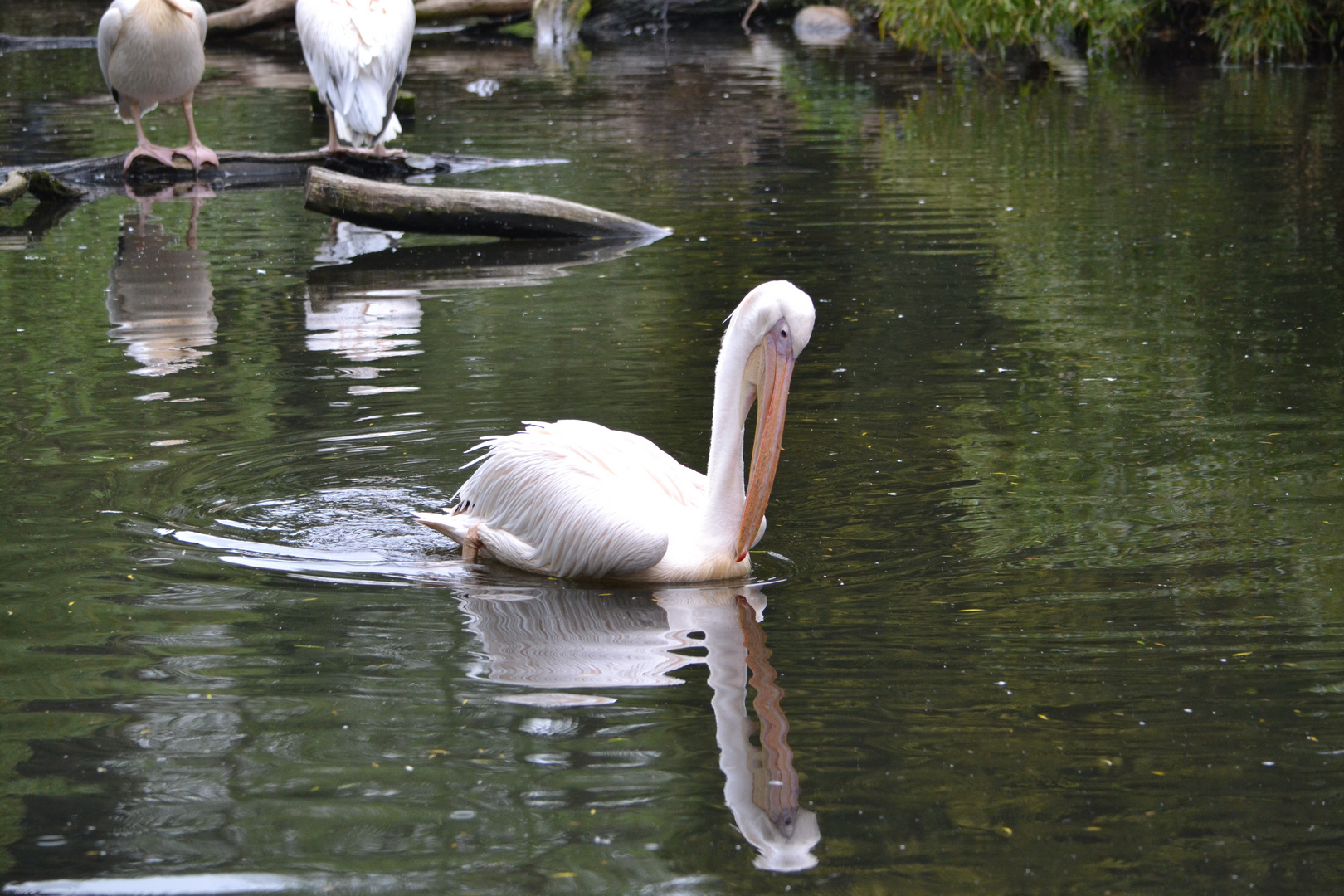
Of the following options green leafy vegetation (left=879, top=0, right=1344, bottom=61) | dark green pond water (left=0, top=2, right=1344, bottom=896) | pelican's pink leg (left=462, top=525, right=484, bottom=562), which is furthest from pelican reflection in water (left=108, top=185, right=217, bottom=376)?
green leafy vegetation (left=879, top=0, right=1344, bottom=61)

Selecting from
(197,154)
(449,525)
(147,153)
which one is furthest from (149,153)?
(449,525)

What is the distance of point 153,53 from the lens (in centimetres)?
1160

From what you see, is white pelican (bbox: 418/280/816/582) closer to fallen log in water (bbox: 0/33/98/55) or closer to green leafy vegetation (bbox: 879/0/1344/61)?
green leafy vegetation (bbox: 879/0/1344/61)

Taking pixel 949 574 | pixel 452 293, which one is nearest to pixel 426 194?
pixel 452 293

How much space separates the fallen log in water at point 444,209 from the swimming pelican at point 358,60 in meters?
1.85

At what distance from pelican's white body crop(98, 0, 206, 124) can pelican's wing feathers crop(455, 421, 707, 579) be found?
26.4 ft

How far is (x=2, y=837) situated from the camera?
116 inches

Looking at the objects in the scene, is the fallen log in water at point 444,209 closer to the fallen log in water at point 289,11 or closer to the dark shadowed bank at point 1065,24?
the dark shadowed bank at point 1065,24

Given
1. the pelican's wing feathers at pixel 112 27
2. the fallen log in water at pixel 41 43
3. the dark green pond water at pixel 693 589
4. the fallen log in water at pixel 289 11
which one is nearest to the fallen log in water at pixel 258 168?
the pelican's wing feathers at pixel 112 27

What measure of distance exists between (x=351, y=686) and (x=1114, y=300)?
16.8ft

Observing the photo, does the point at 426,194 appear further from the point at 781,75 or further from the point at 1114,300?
the point at 781,75

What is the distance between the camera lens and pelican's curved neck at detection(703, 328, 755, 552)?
417cm

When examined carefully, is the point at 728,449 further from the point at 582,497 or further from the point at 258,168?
the point at 258,168

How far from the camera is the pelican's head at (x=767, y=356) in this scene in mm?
4023
